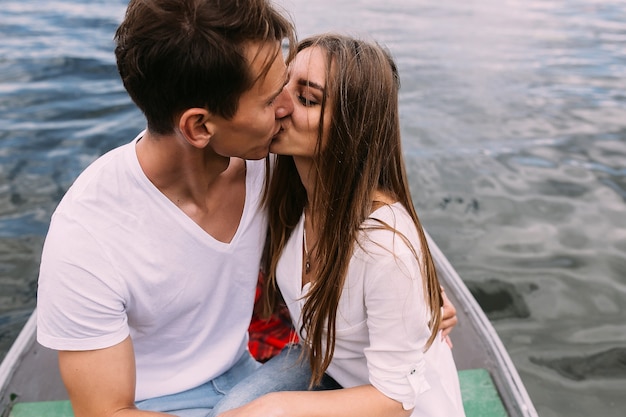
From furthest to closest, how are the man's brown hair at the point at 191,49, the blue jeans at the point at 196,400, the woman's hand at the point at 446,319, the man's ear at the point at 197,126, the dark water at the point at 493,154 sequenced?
the dark water at the point at 493,154, the woman's hand at the point at 446,319, the blue jeans at the point at 196,400, the man's ear at the point at 197,126, the man's brown hair at the point at 191,49

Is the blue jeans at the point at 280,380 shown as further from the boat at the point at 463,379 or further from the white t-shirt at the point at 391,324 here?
the boat at the point at 463,379

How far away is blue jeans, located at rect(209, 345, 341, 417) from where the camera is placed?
198 centimetres

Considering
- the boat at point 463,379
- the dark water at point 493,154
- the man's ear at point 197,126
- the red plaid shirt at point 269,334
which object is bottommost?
the dark water at point 493,154

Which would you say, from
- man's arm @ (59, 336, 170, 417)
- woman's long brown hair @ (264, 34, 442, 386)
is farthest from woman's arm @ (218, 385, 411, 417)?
man's arm @ (59, 336, 170, 417)

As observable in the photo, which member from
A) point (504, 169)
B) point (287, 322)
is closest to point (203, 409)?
point (287, 322)

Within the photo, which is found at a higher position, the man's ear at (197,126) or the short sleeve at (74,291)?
the man's ear at (197,126)

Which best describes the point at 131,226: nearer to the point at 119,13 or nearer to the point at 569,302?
the point at 569,302

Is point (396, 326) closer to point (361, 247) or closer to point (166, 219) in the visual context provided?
point (361, 247)

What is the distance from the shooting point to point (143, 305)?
182 cm

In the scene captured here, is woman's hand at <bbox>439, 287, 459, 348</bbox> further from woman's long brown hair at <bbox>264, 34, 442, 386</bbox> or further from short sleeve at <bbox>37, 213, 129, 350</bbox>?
short sleeve at <bbox>37, 213, 129, 350</bbox>

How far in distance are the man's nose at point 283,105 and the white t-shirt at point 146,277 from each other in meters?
0.41

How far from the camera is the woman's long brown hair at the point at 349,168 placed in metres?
→ 1.70

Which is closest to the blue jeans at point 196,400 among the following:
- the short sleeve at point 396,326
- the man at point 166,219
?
the man at point 166,219

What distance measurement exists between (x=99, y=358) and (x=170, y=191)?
1.65ft
